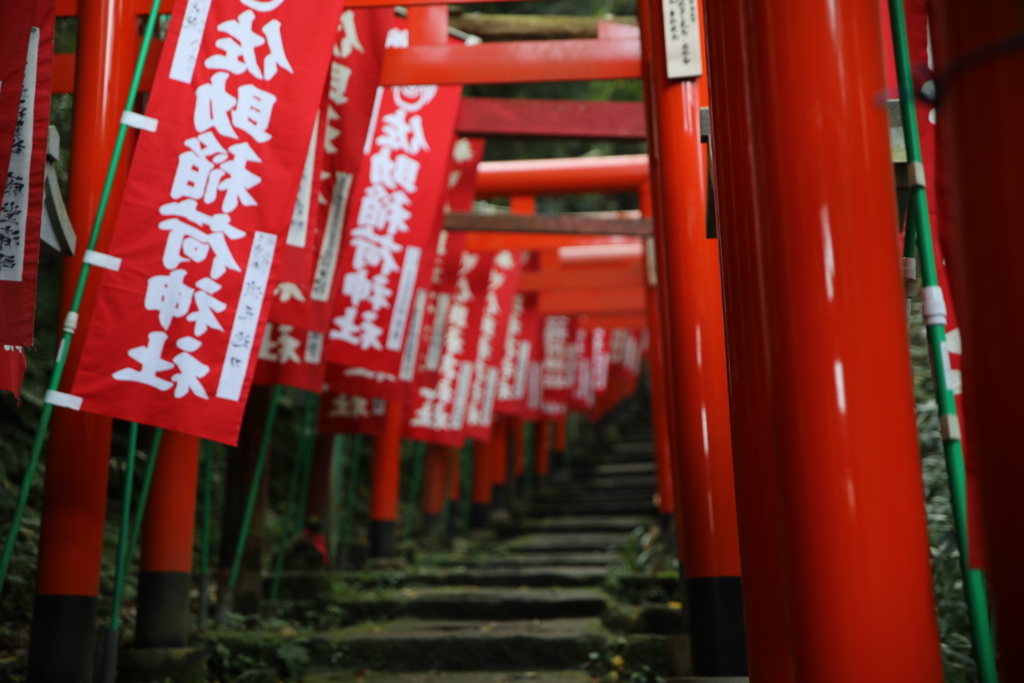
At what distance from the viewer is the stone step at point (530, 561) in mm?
12117

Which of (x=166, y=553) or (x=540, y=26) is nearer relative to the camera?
(x=166, y=553)

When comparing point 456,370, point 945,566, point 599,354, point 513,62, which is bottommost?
point 945,566

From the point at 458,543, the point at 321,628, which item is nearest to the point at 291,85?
the point at 321,628

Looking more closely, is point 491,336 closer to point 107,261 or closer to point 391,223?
point 391,223

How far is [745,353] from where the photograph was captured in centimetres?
299

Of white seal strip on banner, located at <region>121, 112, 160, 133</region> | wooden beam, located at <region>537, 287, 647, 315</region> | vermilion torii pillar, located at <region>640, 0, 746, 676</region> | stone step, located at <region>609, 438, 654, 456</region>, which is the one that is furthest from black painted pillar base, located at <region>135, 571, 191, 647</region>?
stone step, located at <region>609, 438, 654, 456</region>

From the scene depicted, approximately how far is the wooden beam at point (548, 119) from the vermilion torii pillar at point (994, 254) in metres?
7.40

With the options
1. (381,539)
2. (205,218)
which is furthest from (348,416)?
(205,218)

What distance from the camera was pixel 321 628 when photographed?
8.37m

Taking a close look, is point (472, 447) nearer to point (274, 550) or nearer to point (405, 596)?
point (274, 550)

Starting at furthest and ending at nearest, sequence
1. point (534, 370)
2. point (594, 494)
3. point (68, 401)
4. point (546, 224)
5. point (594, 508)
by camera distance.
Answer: point (594, 494) → point (594, 508) → point (534, 370) → point (546, 224) → point (68, 401)

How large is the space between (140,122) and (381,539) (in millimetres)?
7417

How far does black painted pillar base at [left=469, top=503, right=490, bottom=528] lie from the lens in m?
16.3

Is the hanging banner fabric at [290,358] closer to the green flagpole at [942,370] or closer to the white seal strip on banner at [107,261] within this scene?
the white seal strip on banner at [107,261]
